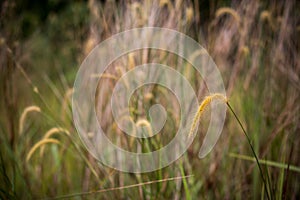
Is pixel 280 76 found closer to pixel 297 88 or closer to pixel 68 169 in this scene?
pixel 297 88

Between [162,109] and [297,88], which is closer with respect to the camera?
[162,109]

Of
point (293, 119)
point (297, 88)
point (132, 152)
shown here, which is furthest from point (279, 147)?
point (132, 152)

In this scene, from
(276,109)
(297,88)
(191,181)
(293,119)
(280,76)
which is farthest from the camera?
(280,76)

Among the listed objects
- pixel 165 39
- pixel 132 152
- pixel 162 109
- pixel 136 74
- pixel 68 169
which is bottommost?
pixel 68 169

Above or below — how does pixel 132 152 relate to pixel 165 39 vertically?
below

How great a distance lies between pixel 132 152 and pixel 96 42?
0.56m

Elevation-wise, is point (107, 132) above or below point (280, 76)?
below

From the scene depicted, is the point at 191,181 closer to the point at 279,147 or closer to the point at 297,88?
the point at 279,147

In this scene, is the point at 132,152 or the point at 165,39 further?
the point at 165,39

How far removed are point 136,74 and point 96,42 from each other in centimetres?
37

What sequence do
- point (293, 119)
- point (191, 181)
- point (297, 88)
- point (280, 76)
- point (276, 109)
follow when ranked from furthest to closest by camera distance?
point (280, 76), point (276, 109), point (297, 88), point (293, 119), point (191, 181)

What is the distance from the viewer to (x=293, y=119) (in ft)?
4.62

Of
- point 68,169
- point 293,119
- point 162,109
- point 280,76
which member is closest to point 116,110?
point 162,109

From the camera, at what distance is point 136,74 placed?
1.31 meters
